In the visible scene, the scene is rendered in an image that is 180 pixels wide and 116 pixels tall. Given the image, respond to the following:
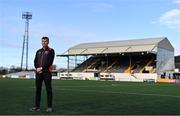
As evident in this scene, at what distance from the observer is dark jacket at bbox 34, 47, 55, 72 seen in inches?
389

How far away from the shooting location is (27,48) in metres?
96.4

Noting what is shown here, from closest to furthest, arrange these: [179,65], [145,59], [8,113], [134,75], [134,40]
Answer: [8,113]
[134,75]
[145,59]
[134,40]
[179,65]

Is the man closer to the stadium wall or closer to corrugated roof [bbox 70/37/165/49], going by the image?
the stadium wall

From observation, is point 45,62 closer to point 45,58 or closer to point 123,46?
point 45,58

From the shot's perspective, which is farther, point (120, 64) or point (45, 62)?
point (120, 64)

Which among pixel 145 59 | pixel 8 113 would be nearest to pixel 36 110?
pixel 8 113

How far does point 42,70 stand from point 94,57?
80579 mm

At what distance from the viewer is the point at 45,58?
32.4 ft

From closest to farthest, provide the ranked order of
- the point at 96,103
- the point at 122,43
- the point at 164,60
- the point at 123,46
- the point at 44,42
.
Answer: the point at 44,42 → the point at 96,103 → the point at 164,60 → the point at 123,46 → the point at 122,43

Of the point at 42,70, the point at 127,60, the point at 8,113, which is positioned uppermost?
the point at 127,60

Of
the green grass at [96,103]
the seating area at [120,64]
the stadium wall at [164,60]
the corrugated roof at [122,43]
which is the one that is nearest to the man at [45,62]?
the green grass at [96,103]

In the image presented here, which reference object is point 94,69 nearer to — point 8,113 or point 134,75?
point 134,75

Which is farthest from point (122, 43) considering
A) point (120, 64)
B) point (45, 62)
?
point (45, 62)

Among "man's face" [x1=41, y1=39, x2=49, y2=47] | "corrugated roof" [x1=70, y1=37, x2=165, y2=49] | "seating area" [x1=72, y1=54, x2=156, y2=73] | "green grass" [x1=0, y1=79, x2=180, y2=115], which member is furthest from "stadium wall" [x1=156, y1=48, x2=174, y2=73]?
"man's face" [x1=41, y1=39, x2=49, y2=47]
